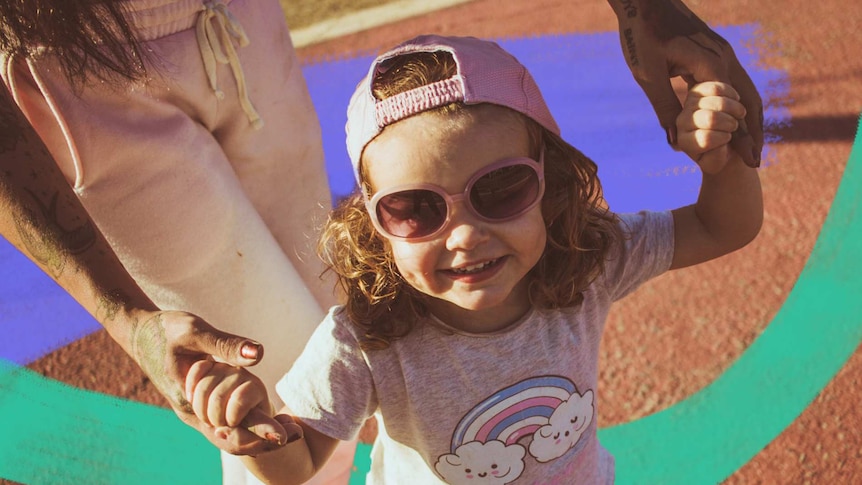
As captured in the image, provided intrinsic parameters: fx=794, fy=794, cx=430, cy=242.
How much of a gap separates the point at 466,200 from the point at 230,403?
0.49m

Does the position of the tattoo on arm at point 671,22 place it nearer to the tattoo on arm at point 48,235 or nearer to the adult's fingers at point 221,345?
the adult's fingers at point 221,345

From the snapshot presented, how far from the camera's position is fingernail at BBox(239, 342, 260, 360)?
47.9 inches

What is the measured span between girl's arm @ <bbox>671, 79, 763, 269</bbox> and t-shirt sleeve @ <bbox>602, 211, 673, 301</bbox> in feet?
0.08

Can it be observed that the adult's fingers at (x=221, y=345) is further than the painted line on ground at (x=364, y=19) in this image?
No

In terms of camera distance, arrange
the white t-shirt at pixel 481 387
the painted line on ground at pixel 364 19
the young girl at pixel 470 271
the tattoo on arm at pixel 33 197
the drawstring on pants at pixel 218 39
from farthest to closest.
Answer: the painted line on ground at pixel 364 19
the drawstring on pants at pixel 218 39
the tattoo on arm at pixel 33 197
the white t-shirt at pixel 481 387
the young girl at pixel 470 271

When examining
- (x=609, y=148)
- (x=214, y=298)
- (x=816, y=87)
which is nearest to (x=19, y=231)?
(x=214, y=298)

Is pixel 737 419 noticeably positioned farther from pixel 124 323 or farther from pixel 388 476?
pixel 124 323

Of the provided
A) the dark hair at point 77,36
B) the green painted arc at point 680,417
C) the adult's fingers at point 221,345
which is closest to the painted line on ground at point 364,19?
the green painted arc at point 680,417

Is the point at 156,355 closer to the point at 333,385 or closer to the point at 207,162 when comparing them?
the point at 333,385

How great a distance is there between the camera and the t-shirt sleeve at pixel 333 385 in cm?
141

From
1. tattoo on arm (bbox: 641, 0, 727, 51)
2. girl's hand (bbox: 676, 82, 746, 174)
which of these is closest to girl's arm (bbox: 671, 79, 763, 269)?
girl's hand (bbox: 676, 82, 746, 174)

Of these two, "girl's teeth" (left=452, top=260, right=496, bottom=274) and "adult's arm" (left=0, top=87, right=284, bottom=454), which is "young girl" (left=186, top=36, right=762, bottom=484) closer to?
"girl's teeth" (left=452, top=260, right=496, bottom=274)

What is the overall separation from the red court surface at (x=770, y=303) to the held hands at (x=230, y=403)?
1.78 meters

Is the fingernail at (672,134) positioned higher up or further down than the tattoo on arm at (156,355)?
further down
